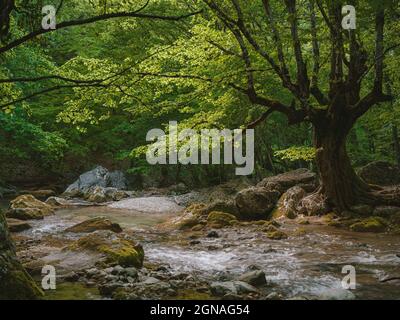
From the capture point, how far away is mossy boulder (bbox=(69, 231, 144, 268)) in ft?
26.6

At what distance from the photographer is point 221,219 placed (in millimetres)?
15047

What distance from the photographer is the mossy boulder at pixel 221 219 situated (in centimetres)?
1482

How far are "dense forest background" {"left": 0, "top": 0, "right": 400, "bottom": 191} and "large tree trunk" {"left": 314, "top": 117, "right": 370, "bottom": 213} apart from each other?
113 cm

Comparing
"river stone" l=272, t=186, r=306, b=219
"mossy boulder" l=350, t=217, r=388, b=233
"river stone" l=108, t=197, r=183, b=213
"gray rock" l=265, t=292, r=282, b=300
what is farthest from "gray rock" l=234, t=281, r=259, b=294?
"river stone" l=108, t=197, r=183, b=213

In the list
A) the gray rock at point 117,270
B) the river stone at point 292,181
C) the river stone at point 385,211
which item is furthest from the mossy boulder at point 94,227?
the river stone at point 385,211

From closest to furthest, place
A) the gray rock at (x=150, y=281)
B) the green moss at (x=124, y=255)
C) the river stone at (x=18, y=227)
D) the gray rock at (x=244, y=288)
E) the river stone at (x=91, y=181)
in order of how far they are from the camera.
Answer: the gray rock at (x=244, y=288), the gray rock at (x=150, y=281), the green moss at (x=124, y=255), the river stone at (x=18, y=227), the river stone at (x=91, y=181)

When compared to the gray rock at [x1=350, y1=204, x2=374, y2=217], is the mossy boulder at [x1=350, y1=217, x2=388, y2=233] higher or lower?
lower

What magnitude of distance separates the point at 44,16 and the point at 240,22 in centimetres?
→ 639

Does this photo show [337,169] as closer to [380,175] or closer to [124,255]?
[380,175]

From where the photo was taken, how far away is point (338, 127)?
14344 millimetres

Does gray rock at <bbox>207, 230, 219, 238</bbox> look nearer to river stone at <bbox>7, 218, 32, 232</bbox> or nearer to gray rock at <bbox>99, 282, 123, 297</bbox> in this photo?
river stone at <bbox>7, 218, 32, 232</bbox>

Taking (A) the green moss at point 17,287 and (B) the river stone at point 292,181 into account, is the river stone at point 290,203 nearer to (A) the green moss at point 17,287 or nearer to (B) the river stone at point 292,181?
(B) the river stone at point 292,181

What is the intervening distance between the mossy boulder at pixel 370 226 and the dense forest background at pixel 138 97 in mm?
3488

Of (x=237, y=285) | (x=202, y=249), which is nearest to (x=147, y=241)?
(x=202, y=249)
